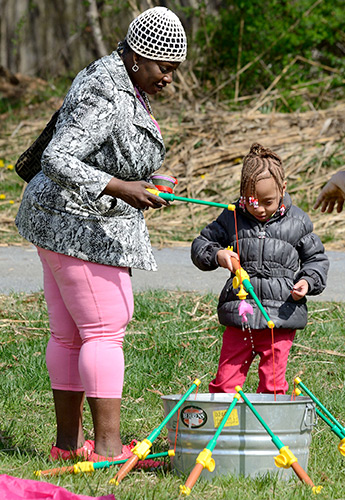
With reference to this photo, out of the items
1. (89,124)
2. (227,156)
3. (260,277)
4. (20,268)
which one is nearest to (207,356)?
(260,277)

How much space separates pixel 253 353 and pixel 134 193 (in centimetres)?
110

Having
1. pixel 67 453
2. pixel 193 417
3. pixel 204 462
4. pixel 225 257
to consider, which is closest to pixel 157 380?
pixel 67 453

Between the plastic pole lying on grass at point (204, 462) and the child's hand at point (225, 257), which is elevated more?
the child's hand at point (225, 257)

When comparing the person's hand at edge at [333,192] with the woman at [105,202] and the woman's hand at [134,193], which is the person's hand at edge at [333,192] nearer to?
the woman at [105,202]

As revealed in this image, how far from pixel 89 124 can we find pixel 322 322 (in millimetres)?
2692

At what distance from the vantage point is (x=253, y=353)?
3.43 metres

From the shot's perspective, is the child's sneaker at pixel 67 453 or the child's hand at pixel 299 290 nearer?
the child's sneaker at pixel 67 453

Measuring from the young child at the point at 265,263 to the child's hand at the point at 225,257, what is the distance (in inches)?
3.8

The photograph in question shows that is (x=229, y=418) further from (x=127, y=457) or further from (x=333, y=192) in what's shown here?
(x=333, y=192)

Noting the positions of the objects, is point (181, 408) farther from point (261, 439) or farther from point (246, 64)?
point (246, 64)

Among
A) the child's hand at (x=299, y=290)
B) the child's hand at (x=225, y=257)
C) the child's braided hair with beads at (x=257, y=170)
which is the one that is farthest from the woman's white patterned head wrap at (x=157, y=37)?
the child's hand at (x=299, y=290)

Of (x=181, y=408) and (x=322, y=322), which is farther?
(x=322, y=322)

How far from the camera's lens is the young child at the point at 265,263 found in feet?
10.8

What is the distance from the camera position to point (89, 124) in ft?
9.01
